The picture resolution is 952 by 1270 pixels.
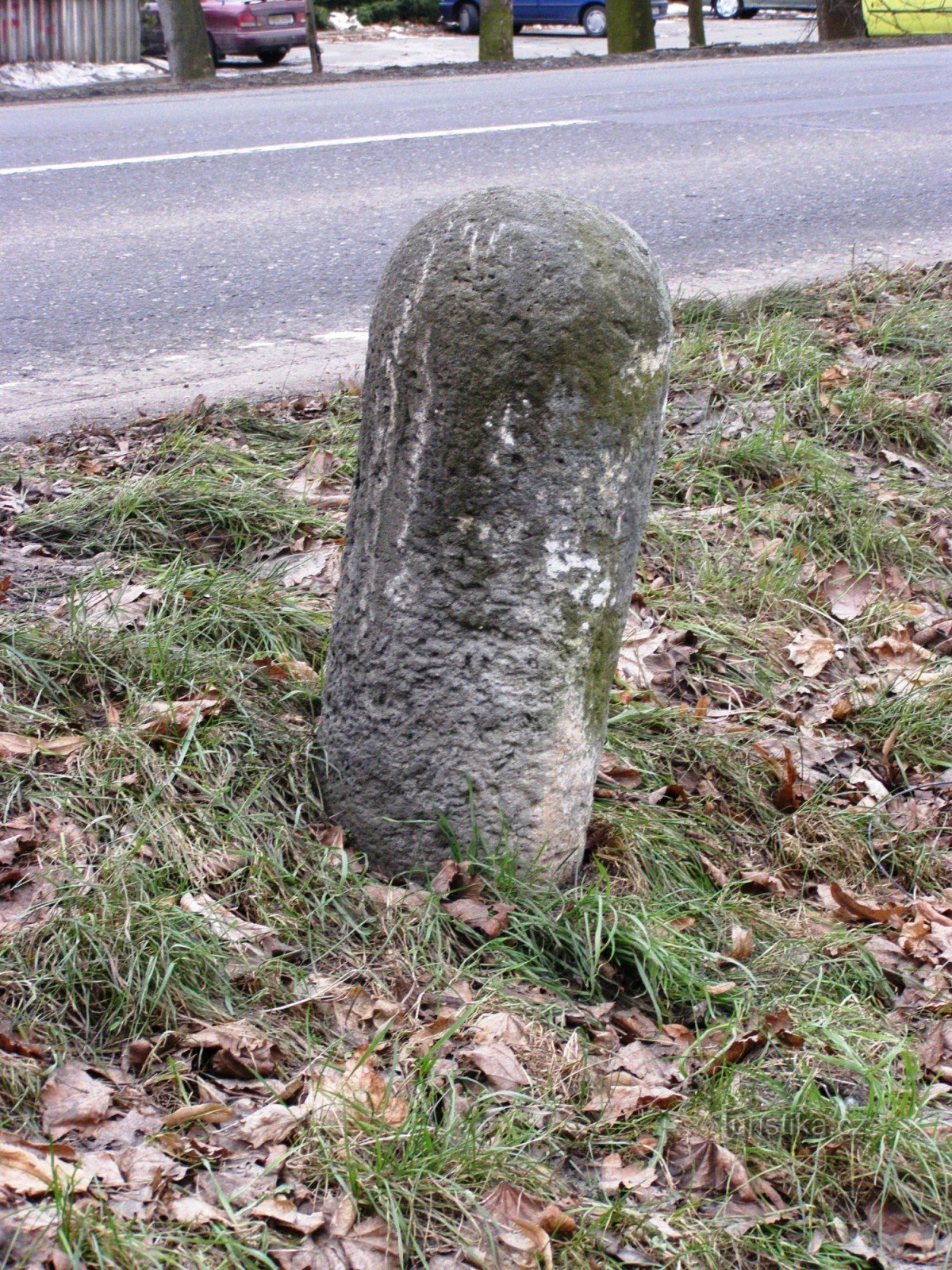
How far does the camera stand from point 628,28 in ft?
54.6

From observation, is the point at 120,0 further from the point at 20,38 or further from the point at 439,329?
the point at 439,329

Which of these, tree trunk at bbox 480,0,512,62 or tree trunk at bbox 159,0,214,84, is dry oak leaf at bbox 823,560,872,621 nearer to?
tree trunk at bbox 159,0,214,84

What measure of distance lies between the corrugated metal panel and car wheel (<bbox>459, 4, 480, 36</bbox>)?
1163 cm

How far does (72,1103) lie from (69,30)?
57.9 ft

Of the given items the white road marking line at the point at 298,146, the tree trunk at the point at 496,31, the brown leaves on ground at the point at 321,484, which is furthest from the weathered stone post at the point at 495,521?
the tree trunk at the point at 496,31

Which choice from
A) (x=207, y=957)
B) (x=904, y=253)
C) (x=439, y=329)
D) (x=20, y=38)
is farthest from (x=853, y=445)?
(x=20, y=38)

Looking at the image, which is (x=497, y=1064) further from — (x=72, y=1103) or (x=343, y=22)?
(x=343, y=22)

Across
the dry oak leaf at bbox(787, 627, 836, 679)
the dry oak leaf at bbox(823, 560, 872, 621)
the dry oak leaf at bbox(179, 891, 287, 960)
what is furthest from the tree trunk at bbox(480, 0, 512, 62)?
the dry oak leaf at bbox(179, 891, 287, 960)

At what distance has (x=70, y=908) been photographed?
2166 mm

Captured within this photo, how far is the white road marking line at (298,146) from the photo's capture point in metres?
7.92

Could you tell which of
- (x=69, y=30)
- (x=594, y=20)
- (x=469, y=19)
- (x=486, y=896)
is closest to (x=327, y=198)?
(x=486, y=896)

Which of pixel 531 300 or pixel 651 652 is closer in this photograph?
pixel 531 300

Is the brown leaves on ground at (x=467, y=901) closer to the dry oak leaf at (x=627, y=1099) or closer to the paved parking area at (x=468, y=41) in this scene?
the dry oak leaf at (x=627, y=1099)

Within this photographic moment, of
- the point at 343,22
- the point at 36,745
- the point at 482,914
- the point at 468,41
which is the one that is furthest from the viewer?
the point at 343,22
